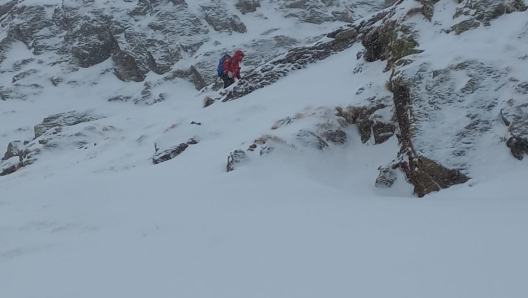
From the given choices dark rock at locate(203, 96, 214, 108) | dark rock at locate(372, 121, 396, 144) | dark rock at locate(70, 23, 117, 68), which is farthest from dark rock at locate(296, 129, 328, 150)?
dark rock at locate(70, 23, 117, 68)

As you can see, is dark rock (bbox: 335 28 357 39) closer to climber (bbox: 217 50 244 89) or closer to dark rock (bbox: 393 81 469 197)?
climber (bbox: 217 50 244 89)

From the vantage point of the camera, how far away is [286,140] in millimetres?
8453

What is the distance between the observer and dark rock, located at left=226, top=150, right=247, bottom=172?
8047 millimetres

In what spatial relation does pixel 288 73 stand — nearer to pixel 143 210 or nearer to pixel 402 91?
pixel 402 91

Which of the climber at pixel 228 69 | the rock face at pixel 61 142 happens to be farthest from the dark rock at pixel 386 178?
the rock face at pixel 61 142

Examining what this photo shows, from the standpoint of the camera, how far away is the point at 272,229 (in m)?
4.45

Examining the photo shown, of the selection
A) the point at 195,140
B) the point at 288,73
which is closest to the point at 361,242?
the point at 195,140

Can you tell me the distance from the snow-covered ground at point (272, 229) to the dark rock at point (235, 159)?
16 centimetres

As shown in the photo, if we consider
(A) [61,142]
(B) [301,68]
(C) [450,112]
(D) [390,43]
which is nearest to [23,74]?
(A) [61,142]

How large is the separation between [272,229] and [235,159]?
3770 millimetres

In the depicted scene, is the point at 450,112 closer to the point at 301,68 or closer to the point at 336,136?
the point at 336,136

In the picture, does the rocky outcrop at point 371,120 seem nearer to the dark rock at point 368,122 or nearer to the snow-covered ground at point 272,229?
the dark rock at point 368,122

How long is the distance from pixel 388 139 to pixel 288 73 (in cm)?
885

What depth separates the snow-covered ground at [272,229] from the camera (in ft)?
10.3
